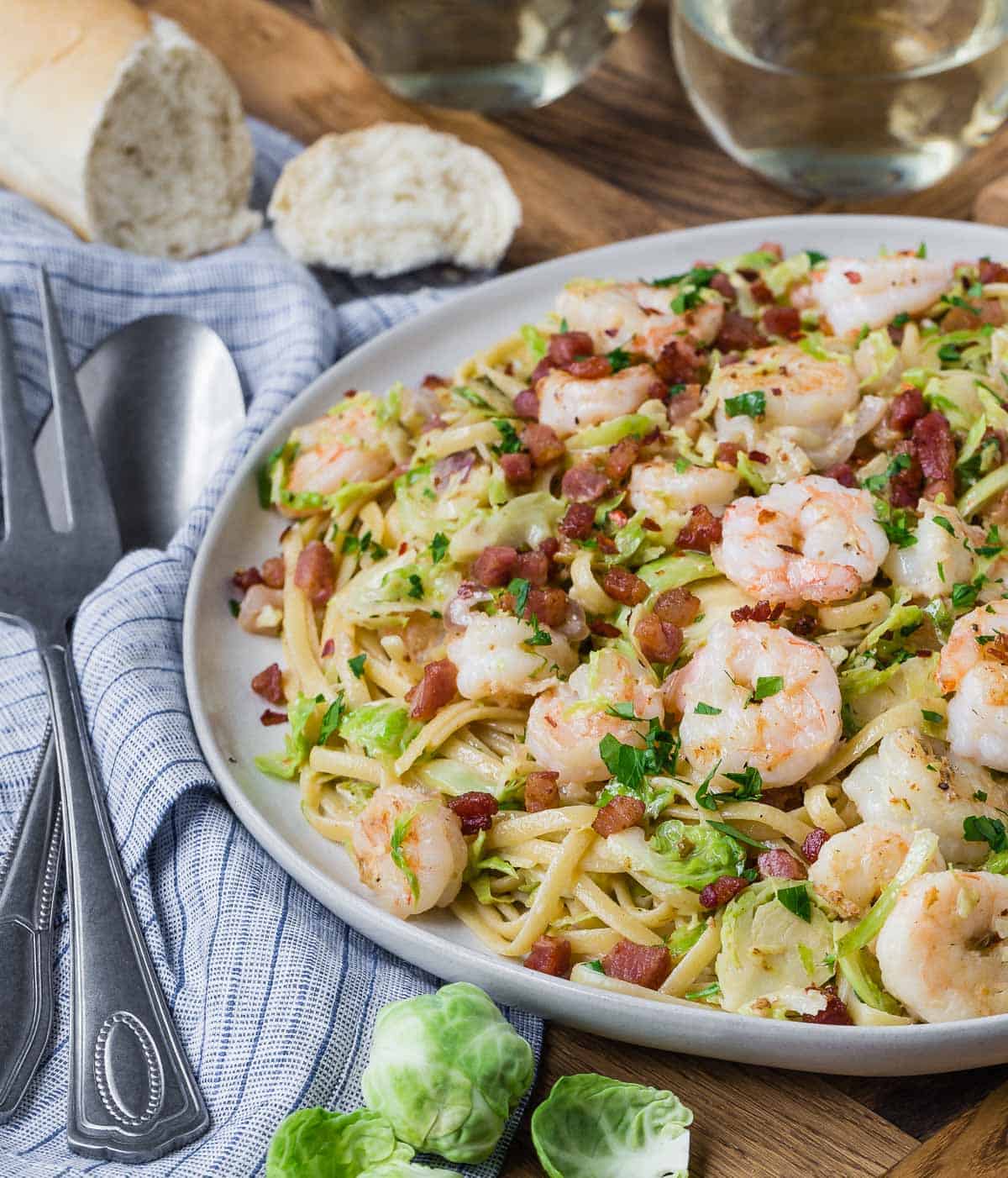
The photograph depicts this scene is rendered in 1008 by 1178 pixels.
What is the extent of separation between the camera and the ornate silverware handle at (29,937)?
3.84m

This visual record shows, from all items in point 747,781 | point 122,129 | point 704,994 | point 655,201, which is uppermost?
point 122,129

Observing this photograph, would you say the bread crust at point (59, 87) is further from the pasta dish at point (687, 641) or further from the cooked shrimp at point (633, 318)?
the cooked shrimp at point (633, 318)

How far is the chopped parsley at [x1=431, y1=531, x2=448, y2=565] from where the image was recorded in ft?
15.2

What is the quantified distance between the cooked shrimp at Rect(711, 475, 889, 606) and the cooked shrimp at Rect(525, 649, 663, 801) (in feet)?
1.54

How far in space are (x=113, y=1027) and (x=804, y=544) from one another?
239cm

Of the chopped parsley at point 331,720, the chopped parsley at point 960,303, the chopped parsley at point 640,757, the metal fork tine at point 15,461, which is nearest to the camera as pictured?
the chopped parsley at point 640,757

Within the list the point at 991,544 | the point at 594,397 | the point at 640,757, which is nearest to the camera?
the point at 640,757

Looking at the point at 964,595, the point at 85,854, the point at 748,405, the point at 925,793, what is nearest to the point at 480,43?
the point at 748,405

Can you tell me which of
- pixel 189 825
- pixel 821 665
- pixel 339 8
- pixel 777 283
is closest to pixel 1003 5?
pixel 777 283

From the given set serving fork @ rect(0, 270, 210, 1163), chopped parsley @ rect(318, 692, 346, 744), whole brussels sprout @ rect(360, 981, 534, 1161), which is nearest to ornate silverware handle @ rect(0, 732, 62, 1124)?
serving fork @ rect(0, 270, 210, 1163)

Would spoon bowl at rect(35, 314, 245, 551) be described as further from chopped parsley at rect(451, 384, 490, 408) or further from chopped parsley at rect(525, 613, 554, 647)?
chopped parsley at rect(525, 613, 554, 647)

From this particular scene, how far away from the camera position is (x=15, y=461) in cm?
547

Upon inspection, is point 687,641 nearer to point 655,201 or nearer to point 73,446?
point 73,446

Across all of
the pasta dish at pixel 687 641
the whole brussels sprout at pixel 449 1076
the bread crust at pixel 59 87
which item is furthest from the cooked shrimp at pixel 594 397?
the bread crust at pixel 59 87
